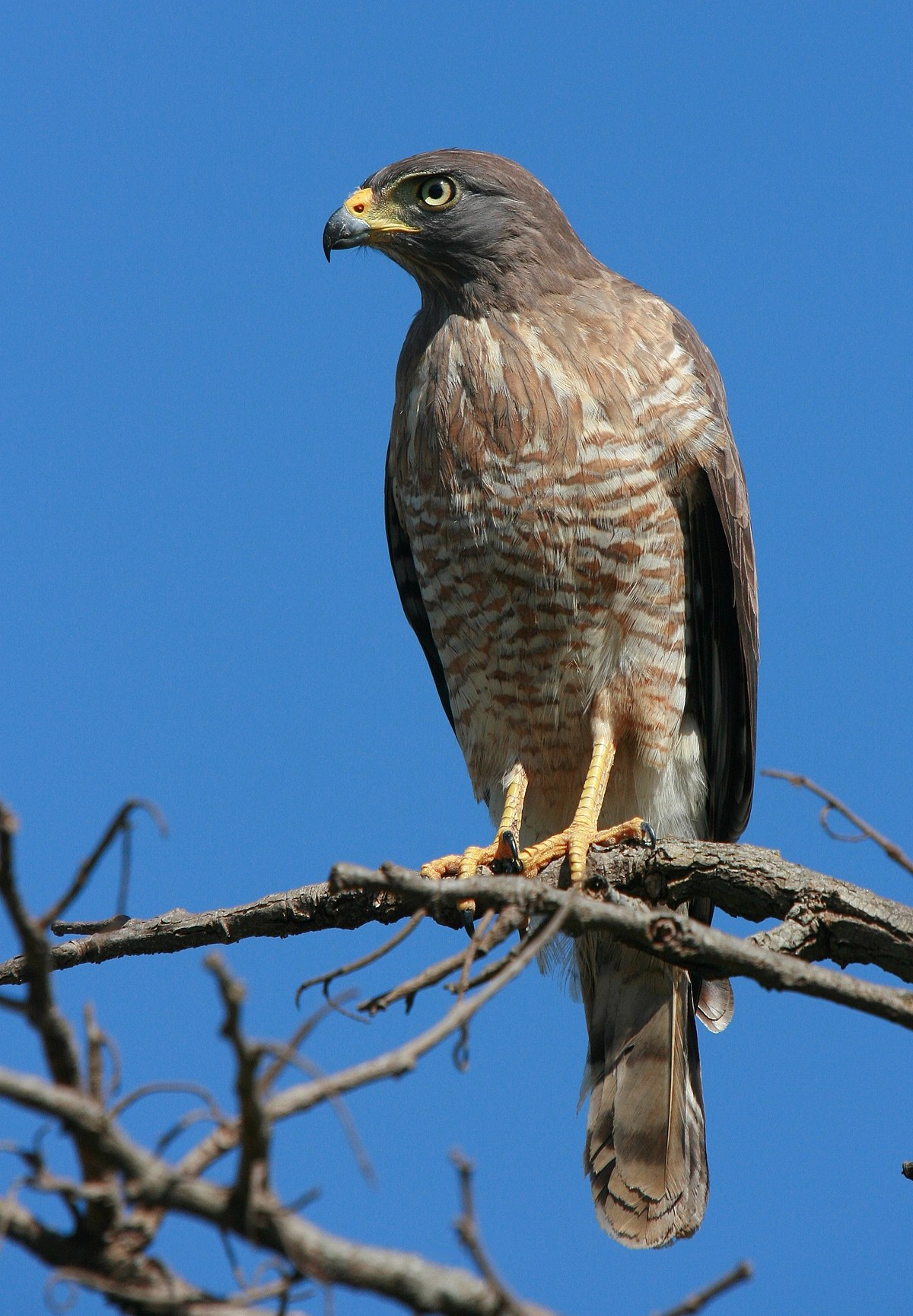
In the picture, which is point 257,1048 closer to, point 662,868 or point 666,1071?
point 662,868

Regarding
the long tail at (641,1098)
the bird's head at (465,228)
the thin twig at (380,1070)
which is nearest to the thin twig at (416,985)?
the thin twig at (380,1070)

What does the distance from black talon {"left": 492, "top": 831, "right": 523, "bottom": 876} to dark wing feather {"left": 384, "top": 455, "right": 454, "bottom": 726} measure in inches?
50.7

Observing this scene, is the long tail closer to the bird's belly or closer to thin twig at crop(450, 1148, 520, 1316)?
the bird's belly

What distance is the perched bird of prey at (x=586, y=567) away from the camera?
517 centimetres

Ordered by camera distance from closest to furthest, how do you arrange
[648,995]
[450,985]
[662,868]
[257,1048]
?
1. [257,1048]
2. [450,985]
3. [662,868]
4. [648,995]

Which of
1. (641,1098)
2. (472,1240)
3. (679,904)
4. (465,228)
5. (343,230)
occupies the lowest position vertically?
(472,1240)

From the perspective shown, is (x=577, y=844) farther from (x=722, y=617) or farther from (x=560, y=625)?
(x=722, y=617)

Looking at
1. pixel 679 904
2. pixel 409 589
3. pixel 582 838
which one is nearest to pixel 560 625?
pixel 582 838

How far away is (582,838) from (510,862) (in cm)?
28

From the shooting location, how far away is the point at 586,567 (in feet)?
16.9

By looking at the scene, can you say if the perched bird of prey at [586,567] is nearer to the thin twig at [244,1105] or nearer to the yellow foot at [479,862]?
the yellow foot at [479,862]

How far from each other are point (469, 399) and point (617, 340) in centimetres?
64

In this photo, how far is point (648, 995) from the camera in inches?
229

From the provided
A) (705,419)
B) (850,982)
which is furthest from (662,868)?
(705,419)
